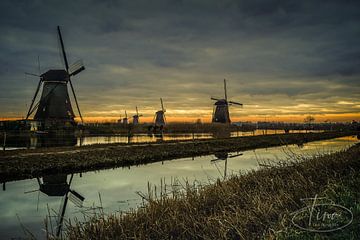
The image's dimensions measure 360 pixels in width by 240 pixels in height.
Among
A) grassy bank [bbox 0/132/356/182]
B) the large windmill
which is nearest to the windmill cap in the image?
the large windmill

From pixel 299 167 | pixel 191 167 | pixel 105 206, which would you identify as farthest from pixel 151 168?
pixel 299 167

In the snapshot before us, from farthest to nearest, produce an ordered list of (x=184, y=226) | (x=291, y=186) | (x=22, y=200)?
(x=22, y=200)
(x=291, y=186)
(x=184, y=226)

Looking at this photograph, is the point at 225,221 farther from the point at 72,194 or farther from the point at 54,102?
the point at 54,102

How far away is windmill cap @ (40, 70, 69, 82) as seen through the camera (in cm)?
4797

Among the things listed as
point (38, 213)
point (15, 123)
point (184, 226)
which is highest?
point (15, 123)

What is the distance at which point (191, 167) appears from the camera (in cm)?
2012

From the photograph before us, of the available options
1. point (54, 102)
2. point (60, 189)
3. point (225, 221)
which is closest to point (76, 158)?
point (60, 189)

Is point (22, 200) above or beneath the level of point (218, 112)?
beneath

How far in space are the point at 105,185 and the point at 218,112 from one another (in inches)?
3003

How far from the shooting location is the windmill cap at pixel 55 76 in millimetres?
47969

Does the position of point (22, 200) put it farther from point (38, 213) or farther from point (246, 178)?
point (246, 178)

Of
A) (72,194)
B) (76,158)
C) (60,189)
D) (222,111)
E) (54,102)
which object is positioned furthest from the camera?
(222,111)

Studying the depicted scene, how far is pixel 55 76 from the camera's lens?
158 ft

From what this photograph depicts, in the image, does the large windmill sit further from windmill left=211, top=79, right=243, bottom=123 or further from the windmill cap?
windmill left=211, top=79, right=243, bottom=123
